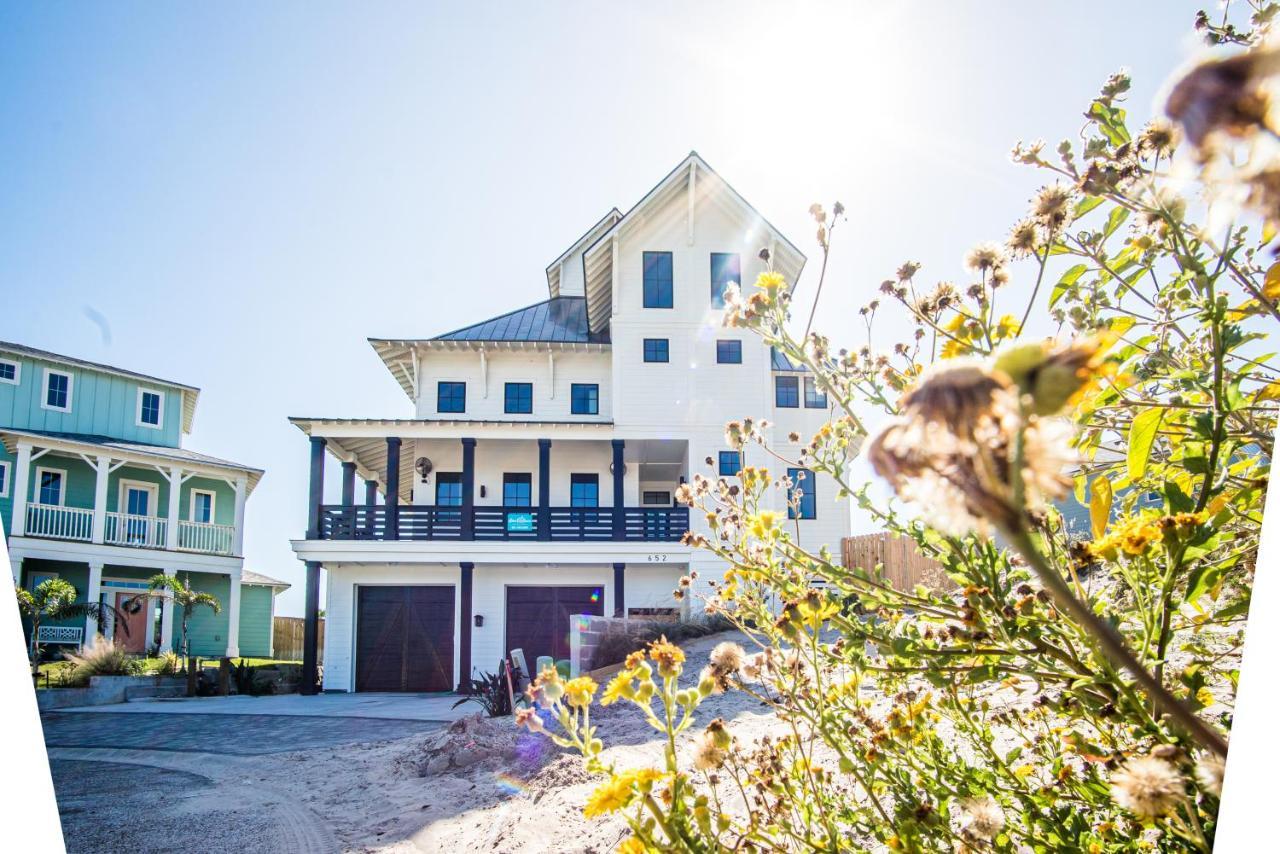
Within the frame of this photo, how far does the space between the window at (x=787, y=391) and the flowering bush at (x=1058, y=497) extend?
1034 centimetres

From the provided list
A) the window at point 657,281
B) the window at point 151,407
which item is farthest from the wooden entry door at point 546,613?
the window at point 151,407

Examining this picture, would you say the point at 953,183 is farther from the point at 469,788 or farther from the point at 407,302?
the point at 469,788

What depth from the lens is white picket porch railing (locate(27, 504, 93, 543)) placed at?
8.39 feet

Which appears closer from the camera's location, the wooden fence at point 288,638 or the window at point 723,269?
the wooden fence at point 288,638

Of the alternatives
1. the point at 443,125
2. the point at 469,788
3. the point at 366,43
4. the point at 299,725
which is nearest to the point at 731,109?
the point at 443,125

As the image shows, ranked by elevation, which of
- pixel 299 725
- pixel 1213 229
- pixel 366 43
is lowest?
pixel 299 725

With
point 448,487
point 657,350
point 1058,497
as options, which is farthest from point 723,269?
point 1058,497

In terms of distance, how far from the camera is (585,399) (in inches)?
472

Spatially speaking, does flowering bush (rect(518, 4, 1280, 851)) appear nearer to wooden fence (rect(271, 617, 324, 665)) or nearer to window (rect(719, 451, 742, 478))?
wooden fence (rect(271, 617, 324, 665))

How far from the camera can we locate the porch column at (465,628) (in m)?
10.2

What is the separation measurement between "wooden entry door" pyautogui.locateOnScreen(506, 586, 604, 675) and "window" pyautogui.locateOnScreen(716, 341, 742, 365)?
3696 mm

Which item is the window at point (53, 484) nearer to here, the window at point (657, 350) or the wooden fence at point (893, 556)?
the wooden fence at point (893, 556)

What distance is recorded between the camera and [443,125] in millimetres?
1611

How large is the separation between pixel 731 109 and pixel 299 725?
5.61m
